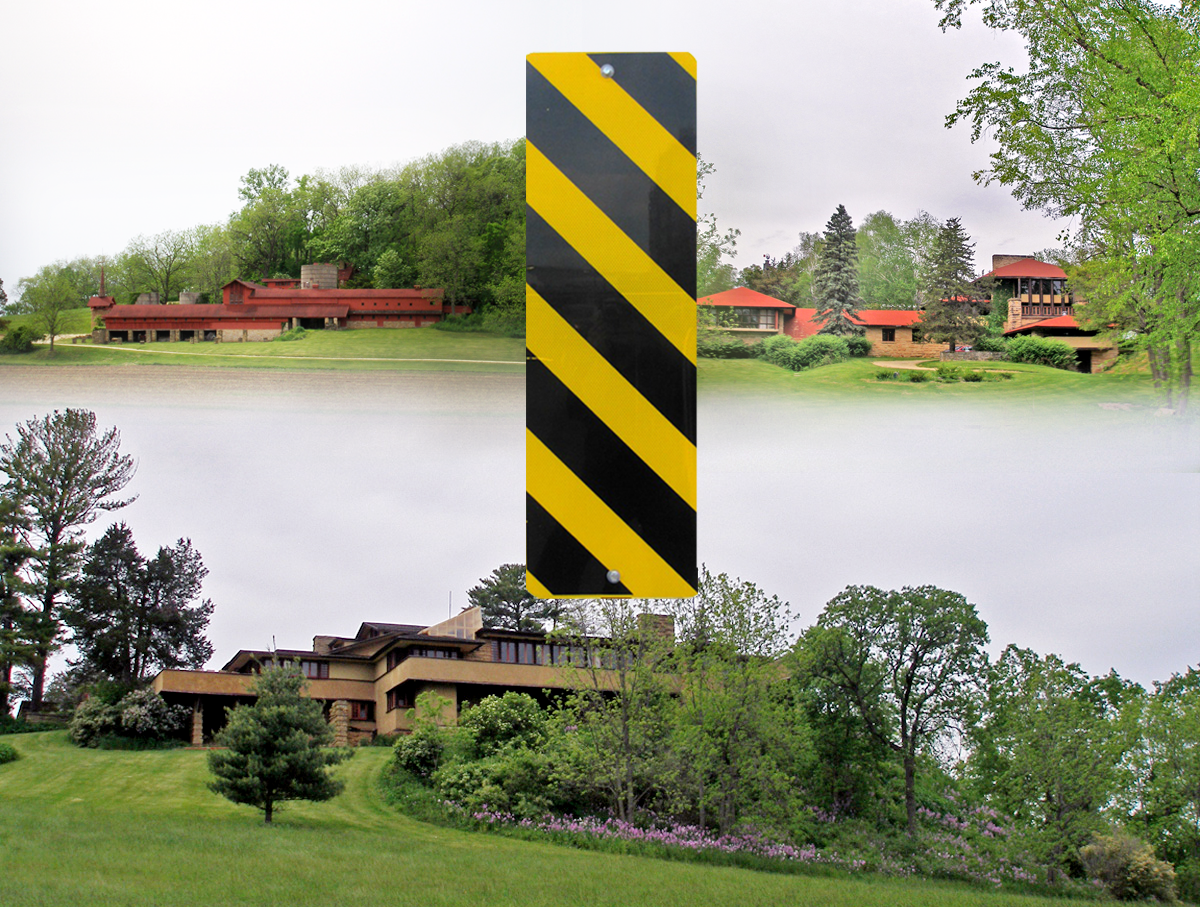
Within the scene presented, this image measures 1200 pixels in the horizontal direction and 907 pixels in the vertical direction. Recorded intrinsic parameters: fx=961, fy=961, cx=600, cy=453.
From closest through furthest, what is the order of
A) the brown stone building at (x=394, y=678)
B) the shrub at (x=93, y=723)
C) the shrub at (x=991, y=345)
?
the shrub at (x=991, y=345) → the shrub at (x=93, y=723) → the brown stone building at (x=394, y=678)

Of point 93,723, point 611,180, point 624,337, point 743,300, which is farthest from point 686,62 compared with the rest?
point 93,723

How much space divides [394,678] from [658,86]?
27372mm

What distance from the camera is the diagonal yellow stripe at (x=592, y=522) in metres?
1.74

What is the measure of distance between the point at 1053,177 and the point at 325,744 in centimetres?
1660

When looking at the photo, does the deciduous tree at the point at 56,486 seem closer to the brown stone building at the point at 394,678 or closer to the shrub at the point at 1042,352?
the brown stone building at the point at 394,678

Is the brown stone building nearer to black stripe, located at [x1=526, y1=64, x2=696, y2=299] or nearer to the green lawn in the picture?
the green lawn

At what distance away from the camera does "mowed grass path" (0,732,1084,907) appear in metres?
11.6

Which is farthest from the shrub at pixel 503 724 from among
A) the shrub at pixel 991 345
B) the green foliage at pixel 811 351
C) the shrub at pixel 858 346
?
the shrub at pixel 991 345

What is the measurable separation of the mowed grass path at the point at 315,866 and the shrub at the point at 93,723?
546cm

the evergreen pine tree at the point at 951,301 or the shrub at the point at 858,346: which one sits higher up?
the evergreen pine tree at the point at 951,301

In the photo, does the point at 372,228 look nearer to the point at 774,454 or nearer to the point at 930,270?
the point at 774,454

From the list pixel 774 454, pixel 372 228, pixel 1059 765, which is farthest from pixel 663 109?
pixel 1059 765

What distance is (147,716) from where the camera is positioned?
1059 inches

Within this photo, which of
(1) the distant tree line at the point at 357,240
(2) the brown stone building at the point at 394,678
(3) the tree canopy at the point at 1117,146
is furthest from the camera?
(2) the brown stone building at the point at 394,678
